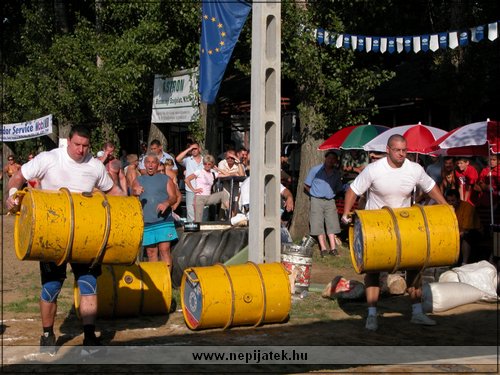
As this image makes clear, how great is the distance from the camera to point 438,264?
9.22 m

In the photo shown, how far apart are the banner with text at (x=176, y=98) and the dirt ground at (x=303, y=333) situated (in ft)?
35.9

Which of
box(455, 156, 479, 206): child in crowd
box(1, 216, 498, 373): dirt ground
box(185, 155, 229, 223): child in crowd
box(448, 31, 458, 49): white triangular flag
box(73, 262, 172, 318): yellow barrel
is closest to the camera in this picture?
box(1, 216, 498, 373): dirt ground

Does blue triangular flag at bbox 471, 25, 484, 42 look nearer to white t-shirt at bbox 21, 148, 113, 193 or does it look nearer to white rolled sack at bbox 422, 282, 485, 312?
white rolled sack at bbox 422, 282, 485, 312

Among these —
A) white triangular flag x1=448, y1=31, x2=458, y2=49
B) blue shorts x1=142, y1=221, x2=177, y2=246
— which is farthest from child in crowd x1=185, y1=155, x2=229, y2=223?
blue shorts x1=142, y1=221, x2=177, y2=246

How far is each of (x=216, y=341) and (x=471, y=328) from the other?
275 cm

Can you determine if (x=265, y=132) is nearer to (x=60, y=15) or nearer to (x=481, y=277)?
(x=481, y=277)

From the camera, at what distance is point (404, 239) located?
29.5 feet

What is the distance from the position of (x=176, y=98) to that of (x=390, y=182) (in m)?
13.2

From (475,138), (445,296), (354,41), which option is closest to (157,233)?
(445,296)

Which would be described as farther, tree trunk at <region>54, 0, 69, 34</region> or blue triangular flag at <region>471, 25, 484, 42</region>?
tree trunk at <region>54, 0, 69, 34</region>

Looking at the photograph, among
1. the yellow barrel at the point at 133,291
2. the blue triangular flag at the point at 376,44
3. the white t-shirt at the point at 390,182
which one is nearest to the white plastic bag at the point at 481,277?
the white t-shirt at the point at 390,182

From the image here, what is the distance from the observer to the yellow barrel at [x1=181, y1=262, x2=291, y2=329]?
9258 mm

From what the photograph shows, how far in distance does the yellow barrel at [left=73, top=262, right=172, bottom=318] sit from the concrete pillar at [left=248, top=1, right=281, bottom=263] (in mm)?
1123

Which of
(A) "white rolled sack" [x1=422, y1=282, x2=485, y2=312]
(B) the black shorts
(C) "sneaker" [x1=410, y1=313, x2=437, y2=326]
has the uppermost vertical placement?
(B) the black shorts
